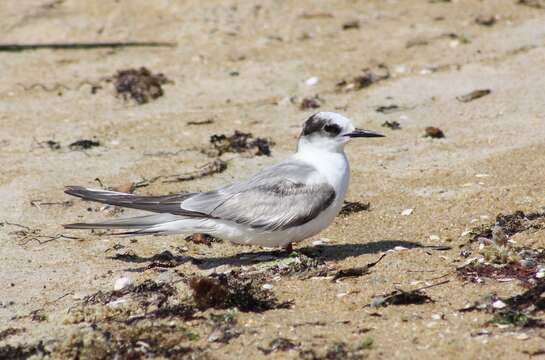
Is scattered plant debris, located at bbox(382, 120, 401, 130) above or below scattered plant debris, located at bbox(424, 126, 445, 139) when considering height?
below

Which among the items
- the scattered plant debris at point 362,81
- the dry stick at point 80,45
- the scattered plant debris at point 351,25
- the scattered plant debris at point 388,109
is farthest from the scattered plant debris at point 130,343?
the scattered plant debris at point 351,25

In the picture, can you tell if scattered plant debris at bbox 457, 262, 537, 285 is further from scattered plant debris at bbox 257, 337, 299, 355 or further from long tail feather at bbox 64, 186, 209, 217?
long tail feather at bbox 64, 186, 209, 217

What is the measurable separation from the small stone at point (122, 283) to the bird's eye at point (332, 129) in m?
1.49

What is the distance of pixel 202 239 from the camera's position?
6.57 metres

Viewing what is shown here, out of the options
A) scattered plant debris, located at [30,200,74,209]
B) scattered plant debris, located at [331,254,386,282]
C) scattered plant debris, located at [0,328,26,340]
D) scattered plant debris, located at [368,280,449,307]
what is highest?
scattered plant debris, located at [368,280,449,307]

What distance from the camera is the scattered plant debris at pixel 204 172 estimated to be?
778cm

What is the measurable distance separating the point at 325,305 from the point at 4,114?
5167 millimetres

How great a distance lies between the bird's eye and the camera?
247 inches

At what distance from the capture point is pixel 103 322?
5.21 meters

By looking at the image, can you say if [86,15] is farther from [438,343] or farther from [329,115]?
[438,343]

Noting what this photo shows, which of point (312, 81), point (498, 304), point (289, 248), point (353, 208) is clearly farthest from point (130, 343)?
point (312, 81)

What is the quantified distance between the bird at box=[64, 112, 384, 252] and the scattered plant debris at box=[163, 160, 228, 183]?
1574 mm

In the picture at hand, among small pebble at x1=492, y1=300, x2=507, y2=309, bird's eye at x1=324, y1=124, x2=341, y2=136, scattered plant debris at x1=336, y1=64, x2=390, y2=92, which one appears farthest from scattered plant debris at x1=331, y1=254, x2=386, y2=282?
scattered plant debris at x1=336, y1=64, x2=390, y2=92

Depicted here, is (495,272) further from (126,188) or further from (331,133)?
(126,188)
